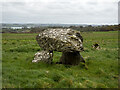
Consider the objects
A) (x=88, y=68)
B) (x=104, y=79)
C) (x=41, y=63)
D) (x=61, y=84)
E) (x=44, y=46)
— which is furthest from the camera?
(x=44, y=46)

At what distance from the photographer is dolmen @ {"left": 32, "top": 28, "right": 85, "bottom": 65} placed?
10.6 metres

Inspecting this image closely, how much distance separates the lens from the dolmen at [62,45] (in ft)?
34.7

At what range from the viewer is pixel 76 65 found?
11.1m

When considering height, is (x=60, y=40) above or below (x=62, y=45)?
above

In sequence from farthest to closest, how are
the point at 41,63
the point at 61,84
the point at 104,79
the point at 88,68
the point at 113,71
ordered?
the point at 41,63
the point at 88,68
the point at 113,71
the point at 104,79
the point at 61,84

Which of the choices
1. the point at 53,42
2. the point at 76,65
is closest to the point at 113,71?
the point at 76,65

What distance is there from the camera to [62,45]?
10.6 m

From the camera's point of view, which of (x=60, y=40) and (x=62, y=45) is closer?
(x=62, y=45)

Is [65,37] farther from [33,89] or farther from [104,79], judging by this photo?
[33,89]

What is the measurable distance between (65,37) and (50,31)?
2014 mm

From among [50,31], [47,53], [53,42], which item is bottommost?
[47,53]

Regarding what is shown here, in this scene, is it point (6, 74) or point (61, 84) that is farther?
point (6, 74)

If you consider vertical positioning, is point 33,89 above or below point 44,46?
below

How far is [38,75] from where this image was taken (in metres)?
8.39
